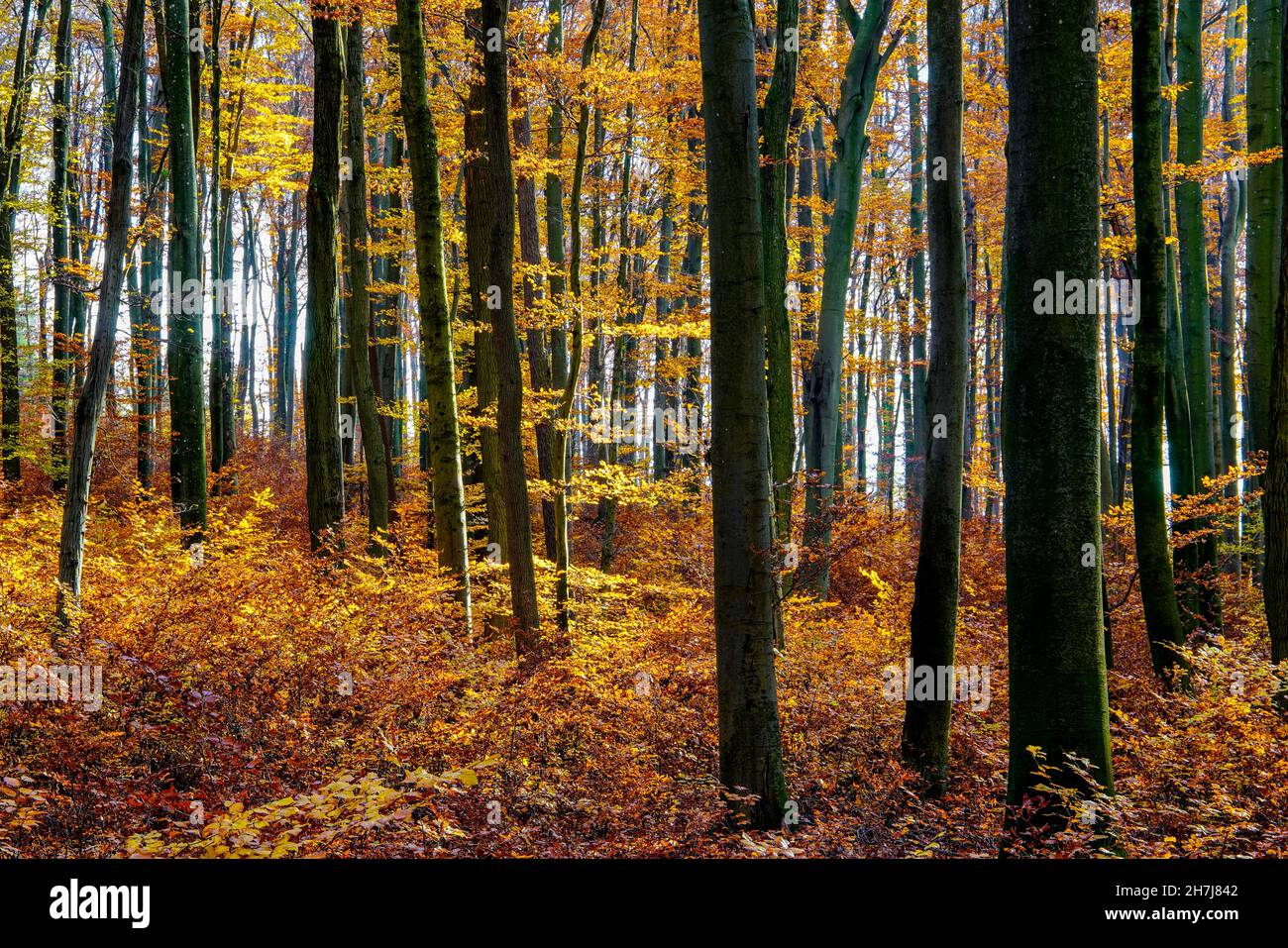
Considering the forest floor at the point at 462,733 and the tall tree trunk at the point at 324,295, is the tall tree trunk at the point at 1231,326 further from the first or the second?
the tall tree trunk at the point at 324,295

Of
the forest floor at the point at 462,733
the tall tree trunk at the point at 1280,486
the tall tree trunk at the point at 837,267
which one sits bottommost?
the forest floor at the point at 462,733

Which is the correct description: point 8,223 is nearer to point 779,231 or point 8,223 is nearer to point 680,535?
point 680,535

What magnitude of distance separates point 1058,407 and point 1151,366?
4903 millimetres

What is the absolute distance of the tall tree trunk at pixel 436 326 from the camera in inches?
356

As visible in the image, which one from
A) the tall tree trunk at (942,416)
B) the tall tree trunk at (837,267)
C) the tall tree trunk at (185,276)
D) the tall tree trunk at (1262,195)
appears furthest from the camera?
the tall tree trunk at (837,267)

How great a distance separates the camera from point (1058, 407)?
4594 millimetres

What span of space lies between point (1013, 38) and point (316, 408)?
8.90 meters

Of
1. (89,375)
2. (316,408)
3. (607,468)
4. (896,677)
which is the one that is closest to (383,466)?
(316,408)

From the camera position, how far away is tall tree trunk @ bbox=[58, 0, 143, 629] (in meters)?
7.05

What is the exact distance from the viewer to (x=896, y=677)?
8.46 meters

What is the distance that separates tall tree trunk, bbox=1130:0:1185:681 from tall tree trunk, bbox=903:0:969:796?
2.53m

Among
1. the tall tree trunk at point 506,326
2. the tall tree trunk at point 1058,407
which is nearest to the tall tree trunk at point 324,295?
the tall tree trunk at point 506,326

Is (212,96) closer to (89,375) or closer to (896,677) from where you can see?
(89,375)

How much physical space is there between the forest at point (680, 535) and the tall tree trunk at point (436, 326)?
41 millimetres
